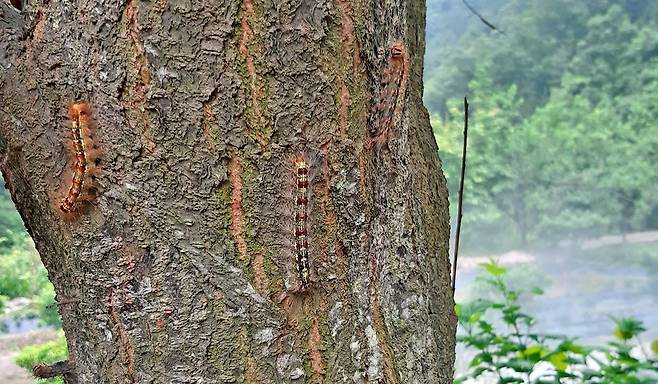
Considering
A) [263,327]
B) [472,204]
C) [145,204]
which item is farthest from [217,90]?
[472,204]

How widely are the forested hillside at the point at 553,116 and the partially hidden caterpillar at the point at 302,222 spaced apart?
2.28 metres

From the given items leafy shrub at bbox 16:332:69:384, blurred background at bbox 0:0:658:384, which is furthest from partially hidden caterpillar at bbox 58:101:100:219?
blurred background at bbox 0:0:658:384

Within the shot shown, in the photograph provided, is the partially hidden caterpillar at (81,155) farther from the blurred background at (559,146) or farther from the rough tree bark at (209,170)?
the blurred background at (559,146)

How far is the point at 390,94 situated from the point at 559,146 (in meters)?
2.54

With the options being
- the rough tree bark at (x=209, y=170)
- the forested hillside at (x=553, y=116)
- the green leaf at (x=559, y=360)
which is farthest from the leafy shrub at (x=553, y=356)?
the rough tree bark at (x=209, y=170)

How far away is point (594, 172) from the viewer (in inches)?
129

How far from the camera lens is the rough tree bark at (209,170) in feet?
2.82

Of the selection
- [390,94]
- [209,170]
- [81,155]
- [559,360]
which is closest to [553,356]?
[559,360]

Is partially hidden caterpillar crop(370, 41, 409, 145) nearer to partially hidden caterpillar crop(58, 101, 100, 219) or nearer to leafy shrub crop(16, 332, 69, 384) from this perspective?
partially hidden caterpillar crop(58, 101, 100, 219)

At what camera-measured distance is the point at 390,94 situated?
38.5 inches

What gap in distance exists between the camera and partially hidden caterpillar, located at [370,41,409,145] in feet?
3.17

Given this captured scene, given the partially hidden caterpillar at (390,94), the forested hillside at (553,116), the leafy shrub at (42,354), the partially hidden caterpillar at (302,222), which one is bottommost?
the leafy shrub at (42,354)

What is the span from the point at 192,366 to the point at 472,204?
8.65 feet

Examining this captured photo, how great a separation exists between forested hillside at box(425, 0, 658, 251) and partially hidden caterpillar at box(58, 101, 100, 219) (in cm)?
238
